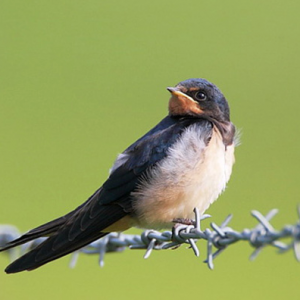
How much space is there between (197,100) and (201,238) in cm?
136

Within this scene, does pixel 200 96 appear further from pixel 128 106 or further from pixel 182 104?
pixel 128 106

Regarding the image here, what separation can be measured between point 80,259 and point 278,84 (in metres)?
3.19

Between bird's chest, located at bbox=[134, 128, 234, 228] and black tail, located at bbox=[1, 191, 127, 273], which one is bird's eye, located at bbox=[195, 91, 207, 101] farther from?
black tail, located at bbox=[1, 191, 127, 273]

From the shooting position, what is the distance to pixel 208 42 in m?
8.59

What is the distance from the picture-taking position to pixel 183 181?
360cm

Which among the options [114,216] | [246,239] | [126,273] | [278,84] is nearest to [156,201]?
[114,216]

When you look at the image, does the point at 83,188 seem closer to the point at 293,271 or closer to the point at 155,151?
the point at 293,271

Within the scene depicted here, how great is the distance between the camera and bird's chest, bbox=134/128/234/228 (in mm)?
3598

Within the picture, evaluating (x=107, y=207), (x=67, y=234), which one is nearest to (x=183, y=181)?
(x=107, y=207)

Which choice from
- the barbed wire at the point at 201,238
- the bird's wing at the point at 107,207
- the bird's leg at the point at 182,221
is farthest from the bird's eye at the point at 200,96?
the barbed wire at the point at 201,238

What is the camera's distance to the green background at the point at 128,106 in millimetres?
5254

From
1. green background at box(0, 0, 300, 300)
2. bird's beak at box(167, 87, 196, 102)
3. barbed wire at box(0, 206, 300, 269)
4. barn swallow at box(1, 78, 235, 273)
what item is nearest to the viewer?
barbed wire at box(0, 206, 300, 269)

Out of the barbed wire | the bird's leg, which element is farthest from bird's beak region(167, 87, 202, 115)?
the barbed wire

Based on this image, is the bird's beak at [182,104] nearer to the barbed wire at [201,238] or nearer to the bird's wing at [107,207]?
the bird's wing at [107,207]
